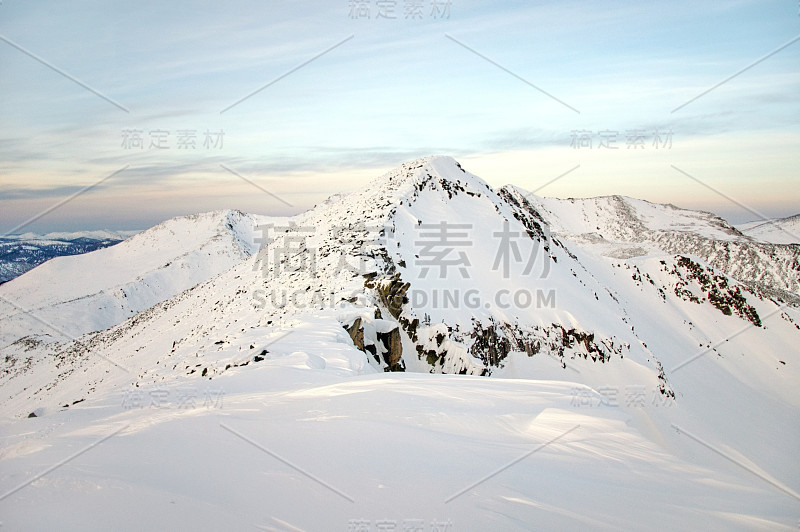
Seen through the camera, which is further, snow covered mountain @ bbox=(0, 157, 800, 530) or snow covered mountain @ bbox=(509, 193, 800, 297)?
snow covered mountain @ bbox=(509, 193, 800, 297)

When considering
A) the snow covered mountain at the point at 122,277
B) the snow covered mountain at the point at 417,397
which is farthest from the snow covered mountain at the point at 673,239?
the snow covered mountain at the point at 122,277

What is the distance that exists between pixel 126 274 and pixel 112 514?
12280cm

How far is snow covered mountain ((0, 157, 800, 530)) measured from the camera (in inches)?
129

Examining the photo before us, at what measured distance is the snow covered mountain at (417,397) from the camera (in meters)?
3.29

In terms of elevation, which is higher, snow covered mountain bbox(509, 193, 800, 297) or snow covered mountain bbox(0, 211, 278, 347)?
snow covered mountain bbox(509, 193, 800, 297)

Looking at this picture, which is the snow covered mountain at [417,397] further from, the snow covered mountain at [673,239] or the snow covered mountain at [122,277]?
the snow covered mountain at [673,239]

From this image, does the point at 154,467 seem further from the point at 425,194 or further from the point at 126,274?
the point at 126,274

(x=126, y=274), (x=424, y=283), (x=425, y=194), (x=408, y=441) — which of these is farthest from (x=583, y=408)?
(x=126, y=274)

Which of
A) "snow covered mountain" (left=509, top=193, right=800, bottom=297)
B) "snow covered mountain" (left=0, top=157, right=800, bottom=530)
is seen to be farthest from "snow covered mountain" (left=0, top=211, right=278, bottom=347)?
"snow covered mountain" (left=509, top=193, right=800, bottom=297)

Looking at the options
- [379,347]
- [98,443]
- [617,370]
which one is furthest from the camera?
[617,370]

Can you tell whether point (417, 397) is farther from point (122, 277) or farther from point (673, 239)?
point (673, 239)

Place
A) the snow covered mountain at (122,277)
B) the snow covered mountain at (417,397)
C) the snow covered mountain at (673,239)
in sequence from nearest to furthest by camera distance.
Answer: the snow covered mountain at (417,397), the snow covered mountain at (122,277), the snow covered mountain at (673,239)

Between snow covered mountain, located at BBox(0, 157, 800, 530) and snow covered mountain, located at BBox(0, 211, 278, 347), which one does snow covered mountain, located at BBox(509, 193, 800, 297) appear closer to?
snow covered mountain, located at BBox(0, 157, 800, 530)

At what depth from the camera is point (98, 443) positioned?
12.9 ft
